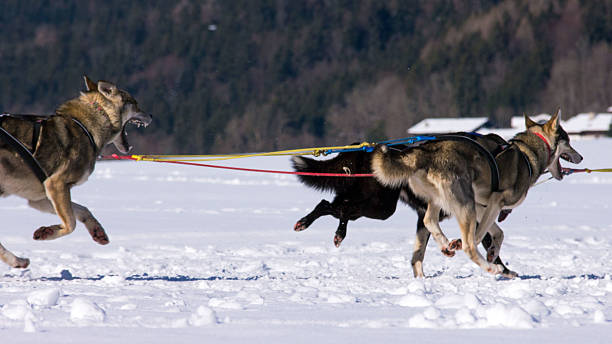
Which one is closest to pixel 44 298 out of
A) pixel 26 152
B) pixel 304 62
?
pixel 26 152

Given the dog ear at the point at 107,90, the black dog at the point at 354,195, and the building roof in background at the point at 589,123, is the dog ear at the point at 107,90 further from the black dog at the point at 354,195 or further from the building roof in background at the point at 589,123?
the building roof in background at the point at 589,123

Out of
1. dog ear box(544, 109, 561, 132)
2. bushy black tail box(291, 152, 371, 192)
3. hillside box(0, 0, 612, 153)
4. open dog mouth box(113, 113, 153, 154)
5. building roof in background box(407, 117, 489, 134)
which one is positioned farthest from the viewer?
hillside box(0, 0, 612, 153)

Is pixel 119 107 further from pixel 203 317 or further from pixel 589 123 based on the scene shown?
pixel 589 123

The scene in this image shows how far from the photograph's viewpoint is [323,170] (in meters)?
6.70

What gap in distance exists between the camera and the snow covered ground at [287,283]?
152 inches

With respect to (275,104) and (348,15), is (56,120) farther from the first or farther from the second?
(348,15)

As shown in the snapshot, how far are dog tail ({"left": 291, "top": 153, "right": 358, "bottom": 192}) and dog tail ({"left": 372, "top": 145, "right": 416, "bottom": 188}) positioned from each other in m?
0.82

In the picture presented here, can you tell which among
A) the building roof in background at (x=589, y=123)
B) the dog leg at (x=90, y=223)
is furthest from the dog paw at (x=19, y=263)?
the building roof in background at (x=589, y=123)

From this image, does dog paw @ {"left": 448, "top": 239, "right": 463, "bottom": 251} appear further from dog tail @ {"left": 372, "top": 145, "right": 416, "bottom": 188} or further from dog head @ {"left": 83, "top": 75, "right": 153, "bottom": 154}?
dog head @ {"left": 83, "top": 75, "right": 153, "bottom": 154}

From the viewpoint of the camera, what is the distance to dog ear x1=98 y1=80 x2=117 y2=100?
601 cm

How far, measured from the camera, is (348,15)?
98.0 meters

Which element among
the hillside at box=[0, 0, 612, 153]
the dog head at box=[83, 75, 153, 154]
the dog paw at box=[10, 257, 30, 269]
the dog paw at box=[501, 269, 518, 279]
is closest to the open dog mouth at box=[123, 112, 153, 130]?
the dog head at box=[83, 75, 153, 154]

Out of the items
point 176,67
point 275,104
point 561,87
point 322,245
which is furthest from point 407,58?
point 322,245

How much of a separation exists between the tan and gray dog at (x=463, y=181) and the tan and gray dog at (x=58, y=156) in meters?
1.86
